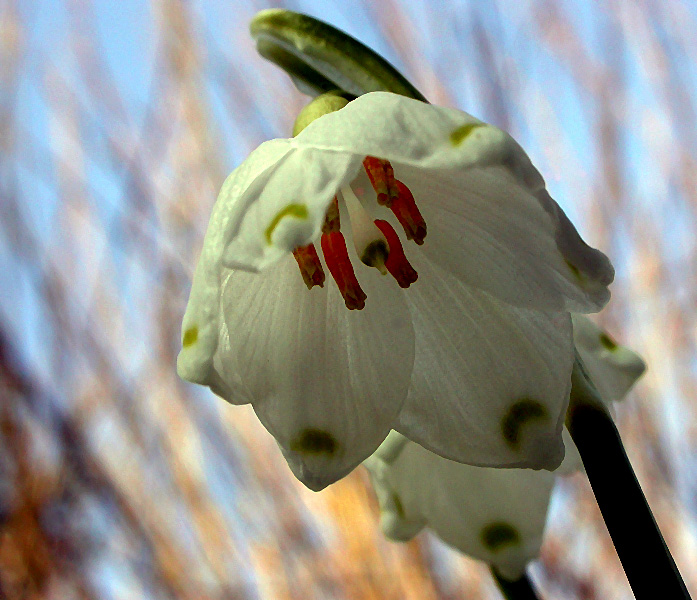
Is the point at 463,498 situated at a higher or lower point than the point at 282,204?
lower

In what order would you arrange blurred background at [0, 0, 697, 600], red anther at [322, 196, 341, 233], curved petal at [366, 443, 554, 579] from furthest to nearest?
blurred background at [0, 0, 697, 600] < curved petal at [366, 443, 554, 579] < red anther at [322, 196, 341, 233]

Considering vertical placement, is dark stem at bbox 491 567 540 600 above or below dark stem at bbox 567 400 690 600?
below

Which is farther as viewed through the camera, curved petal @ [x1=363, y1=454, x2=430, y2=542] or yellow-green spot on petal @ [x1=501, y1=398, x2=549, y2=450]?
curved petal @ [x1=363, y1=454, x2=430, y2=542]

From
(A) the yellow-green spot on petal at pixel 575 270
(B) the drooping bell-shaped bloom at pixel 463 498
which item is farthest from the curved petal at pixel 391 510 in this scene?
(A) the yellow-green spot on petal at pixel 575 270

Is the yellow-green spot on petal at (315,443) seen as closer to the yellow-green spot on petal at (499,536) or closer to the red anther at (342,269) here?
the red anther at (342,269)

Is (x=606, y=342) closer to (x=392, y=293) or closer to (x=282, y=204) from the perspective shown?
(x=392, y=293)

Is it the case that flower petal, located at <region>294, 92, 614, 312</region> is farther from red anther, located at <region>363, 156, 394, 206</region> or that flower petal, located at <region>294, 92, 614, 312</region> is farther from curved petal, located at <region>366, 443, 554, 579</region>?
curved petal, located at <region>366, 443, 554, 579</region>

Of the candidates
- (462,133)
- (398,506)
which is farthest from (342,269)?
(398,506)

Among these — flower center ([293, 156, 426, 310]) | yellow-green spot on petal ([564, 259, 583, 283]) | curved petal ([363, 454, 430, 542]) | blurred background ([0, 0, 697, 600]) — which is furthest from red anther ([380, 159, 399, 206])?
blurred background ([0, 0, 697, 600])
